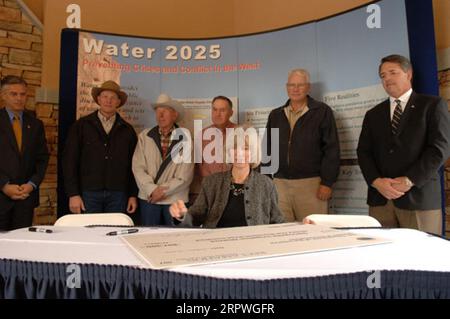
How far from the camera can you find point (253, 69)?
11.5 ft

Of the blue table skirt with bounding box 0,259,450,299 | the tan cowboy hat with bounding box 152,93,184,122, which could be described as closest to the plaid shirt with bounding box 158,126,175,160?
the tan cowboy hat with bounding box 152,93,184,122

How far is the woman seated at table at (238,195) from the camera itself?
74.9 inches

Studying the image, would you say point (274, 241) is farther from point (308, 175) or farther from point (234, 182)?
point (308, 175)

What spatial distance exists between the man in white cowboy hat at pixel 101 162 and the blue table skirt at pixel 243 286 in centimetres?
219

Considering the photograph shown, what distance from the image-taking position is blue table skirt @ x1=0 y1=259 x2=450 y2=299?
838mm

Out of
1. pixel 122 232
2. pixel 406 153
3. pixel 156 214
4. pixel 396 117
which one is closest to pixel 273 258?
pixel 122 232

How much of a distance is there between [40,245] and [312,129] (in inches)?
87.3

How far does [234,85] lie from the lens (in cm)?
357

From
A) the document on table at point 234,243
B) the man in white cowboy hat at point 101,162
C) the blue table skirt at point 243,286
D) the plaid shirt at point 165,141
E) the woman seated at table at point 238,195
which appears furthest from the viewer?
the plaid shirt at point 165,141

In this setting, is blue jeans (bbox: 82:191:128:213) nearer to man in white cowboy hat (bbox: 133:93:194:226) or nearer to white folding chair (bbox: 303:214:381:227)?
man in white cowboy hat (bbox: 133:93:194:226)

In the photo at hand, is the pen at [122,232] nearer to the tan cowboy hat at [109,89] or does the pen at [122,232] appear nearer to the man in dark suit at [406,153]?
the man in dark suit at [406,153]

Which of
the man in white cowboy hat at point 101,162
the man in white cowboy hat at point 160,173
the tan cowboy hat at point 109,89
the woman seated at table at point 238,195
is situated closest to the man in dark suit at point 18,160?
the man in white cowboy hat at point 101,162

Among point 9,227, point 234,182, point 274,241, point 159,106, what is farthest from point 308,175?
point 9,227

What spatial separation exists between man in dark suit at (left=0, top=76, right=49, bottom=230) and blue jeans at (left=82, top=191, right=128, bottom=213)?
0.40 m
